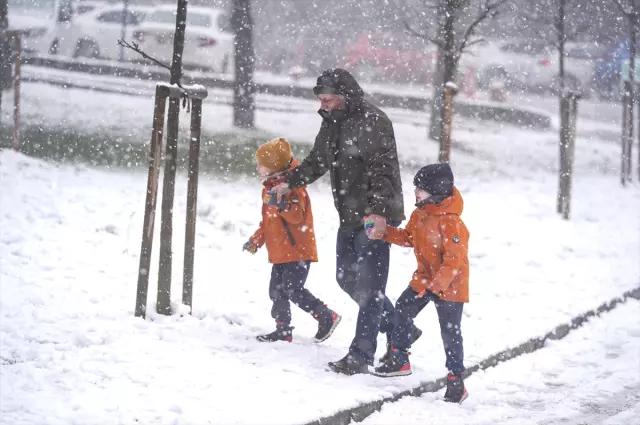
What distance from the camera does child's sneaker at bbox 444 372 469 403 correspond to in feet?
19.2

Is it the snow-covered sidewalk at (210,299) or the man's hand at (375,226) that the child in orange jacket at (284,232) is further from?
the man's hand at (375,226)

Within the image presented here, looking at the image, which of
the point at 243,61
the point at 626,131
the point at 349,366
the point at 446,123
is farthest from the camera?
the point at 243,61

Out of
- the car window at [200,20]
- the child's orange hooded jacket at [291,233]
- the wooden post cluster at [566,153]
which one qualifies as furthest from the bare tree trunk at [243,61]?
the child's orange hooded jacket at [291,233]

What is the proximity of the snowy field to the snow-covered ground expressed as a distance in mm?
145

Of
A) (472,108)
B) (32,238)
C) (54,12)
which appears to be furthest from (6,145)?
(472,108)

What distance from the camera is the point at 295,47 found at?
2186 cm

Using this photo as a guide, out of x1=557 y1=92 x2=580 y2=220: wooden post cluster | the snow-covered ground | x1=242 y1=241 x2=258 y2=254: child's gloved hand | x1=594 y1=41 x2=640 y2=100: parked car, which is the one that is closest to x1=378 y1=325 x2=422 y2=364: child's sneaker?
the snow-covered ground

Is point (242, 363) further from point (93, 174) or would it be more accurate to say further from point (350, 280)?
point (93, 174)

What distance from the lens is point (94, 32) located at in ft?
69.8

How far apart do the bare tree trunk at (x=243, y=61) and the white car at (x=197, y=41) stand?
370 centimetres

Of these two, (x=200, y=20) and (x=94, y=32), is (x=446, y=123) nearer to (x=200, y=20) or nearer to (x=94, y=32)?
(x=200, y=20)

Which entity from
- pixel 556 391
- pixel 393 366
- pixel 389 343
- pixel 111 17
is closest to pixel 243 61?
pixel 111 17

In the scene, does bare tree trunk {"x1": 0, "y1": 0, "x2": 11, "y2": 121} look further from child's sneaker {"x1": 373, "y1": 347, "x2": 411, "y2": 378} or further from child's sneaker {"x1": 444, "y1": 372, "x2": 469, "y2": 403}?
child's sneaker {"x1": 444, "y1": 372, "x2": 469, "y2": 403}

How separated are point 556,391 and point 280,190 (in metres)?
2.36
